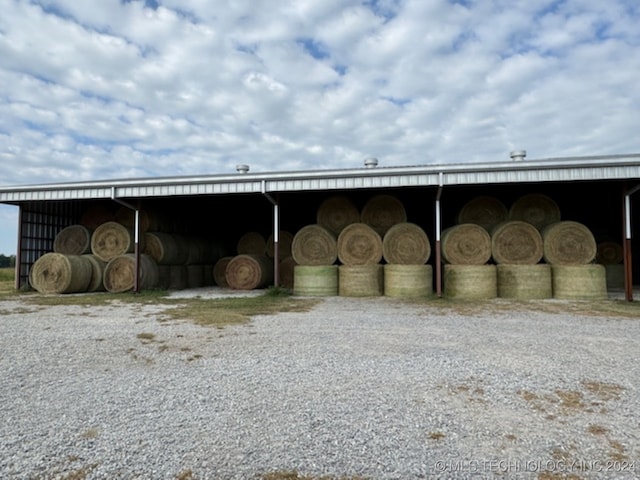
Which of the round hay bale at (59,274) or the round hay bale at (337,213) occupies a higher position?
the round hay bale at (337,213)

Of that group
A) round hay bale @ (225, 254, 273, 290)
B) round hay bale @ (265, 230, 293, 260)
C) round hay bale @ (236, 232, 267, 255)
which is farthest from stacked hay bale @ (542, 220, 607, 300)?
round hay bale @ (236, 232, 267, 255)

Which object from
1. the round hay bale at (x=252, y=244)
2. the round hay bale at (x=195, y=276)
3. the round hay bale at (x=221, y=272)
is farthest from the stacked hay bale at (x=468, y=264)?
the round hay bale at (x=195, y=276)

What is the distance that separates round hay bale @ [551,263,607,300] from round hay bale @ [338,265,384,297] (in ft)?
14.5

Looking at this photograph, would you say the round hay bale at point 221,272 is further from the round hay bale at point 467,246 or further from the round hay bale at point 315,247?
the round hay bale at point 467,246

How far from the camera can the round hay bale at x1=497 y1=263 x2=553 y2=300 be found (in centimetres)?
1081

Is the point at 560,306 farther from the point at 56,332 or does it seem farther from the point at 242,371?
the point at 56,332

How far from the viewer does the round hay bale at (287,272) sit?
14430 mm

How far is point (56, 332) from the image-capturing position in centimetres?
639

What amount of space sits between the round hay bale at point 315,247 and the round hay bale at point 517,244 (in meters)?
4.28

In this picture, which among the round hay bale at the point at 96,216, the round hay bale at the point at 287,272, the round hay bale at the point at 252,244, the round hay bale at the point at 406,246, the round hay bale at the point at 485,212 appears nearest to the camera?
the round hay bale at the point at 406,246

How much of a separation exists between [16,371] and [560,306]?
31.0 feet

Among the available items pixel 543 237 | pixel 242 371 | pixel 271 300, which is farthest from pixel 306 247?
pixel 242 371

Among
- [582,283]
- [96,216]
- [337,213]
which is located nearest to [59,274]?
[96,216]

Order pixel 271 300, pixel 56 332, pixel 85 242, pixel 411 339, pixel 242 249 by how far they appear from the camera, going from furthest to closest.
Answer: pixel 242 249 → pixel 85 242 → pixel 271 300 → pixel 56 332 → pixel 411 339
